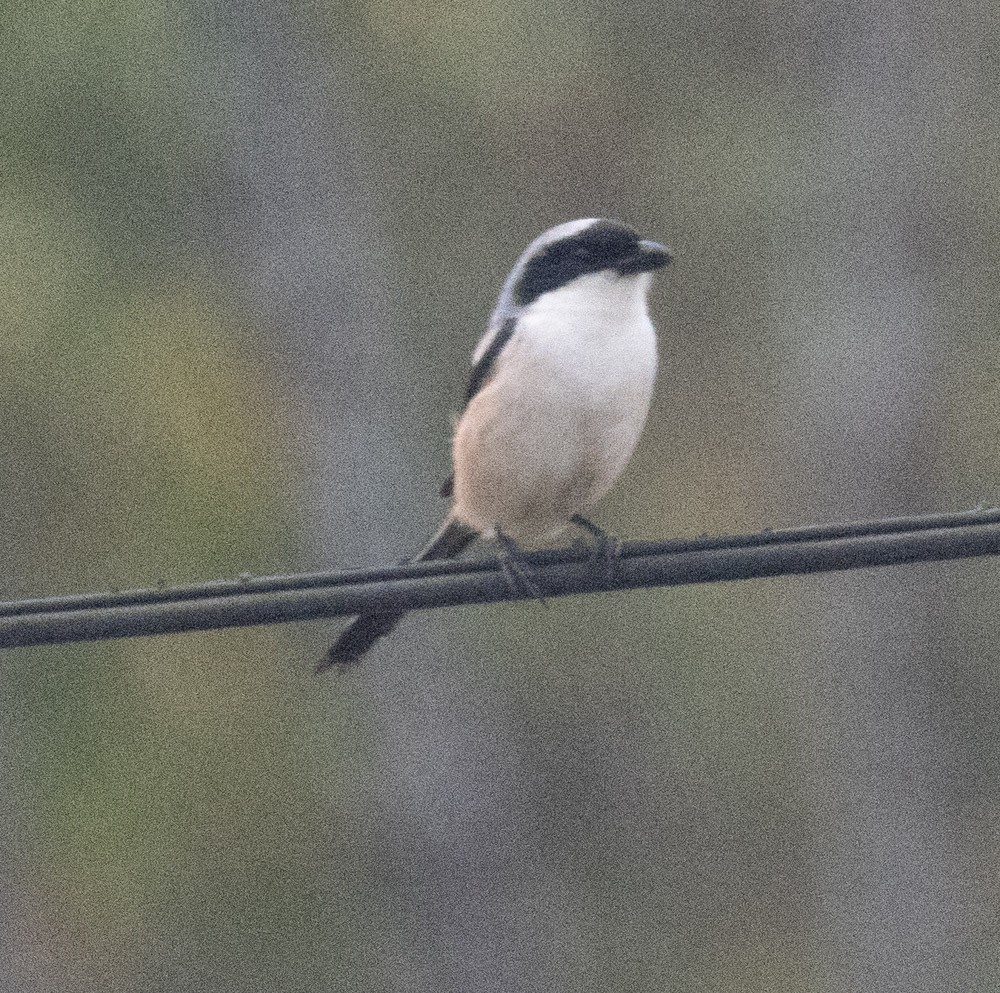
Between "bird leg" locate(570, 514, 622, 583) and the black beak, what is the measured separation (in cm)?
68

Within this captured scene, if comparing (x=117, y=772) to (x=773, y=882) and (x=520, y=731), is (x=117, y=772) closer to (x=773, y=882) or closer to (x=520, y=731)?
(x=520, y=731)

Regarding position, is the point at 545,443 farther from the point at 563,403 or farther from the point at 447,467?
the point at 447,467

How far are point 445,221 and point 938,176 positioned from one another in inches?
130

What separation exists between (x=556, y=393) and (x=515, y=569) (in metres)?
0.71

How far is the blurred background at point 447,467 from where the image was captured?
38.5ft

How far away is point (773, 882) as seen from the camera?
14422mm

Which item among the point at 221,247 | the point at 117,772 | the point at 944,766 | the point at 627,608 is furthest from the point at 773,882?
the point at 221,247

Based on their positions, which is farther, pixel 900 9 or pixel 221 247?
pixel 900 9

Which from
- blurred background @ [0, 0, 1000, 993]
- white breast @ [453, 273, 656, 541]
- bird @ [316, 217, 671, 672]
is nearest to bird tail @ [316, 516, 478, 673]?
bird @ [316, 217, 671, 672]

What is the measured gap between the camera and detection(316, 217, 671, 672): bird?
490cm

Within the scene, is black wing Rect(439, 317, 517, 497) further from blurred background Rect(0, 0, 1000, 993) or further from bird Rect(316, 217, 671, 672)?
blurred background Rect(0, 0, 1000, 993)

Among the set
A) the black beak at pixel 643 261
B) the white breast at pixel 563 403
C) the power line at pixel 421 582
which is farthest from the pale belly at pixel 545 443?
the power line at pixel 421 582

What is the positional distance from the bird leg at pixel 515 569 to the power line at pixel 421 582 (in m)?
0.18

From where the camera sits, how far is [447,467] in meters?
12.2
